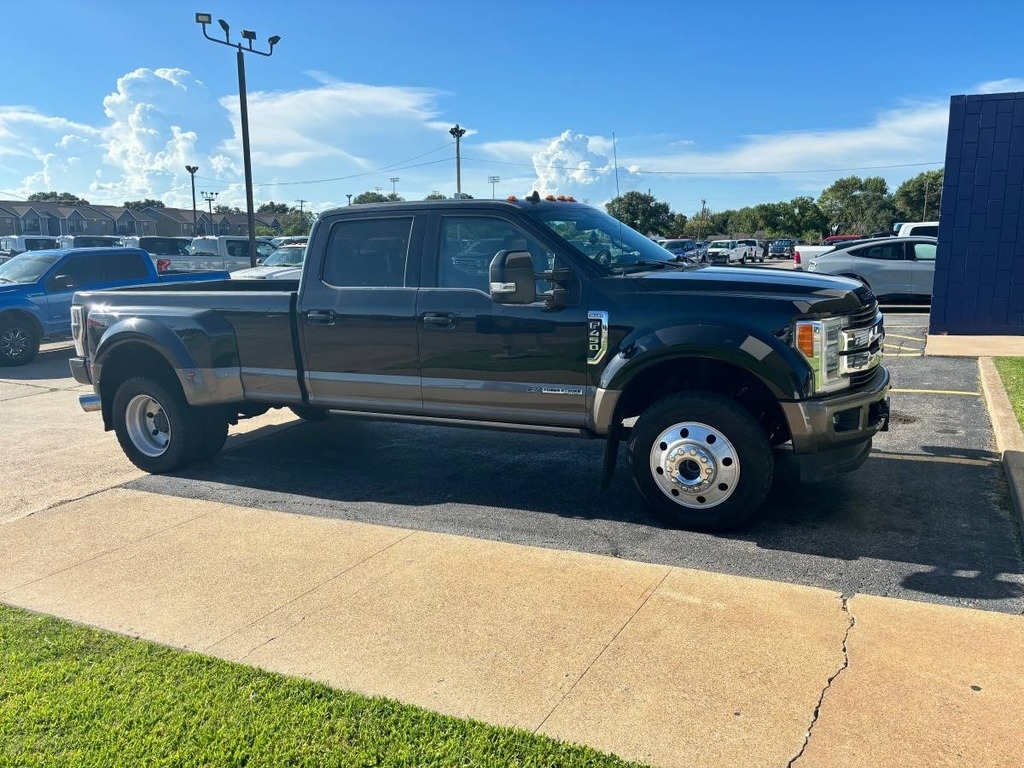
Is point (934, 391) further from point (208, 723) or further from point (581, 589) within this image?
point (208, 723)

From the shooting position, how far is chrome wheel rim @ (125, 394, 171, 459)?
660 centimetres

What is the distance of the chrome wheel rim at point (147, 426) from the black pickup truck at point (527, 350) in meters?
0.02

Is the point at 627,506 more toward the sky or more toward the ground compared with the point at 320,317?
more toward the ground

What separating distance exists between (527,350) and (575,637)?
208 cm

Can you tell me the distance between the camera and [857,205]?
88.1 metres

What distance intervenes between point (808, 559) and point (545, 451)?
9.21ft

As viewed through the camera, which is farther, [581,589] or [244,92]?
[244,92]

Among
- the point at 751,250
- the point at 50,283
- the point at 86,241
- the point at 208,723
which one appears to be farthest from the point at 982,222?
the point at 751,250

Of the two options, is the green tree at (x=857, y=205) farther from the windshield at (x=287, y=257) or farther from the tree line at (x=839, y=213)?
the windshield at (x=287, y=257)

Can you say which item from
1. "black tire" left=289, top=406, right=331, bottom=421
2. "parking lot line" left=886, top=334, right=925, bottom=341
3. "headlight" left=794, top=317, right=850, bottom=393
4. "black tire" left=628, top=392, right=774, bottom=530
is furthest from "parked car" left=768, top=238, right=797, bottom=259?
"black tire" left=628, top=392, right=774, bottom=530

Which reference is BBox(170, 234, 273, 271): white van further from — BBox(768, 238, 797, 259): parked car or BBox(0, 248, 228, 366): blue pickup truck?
BBox(768, 238, 797, 259): parked car

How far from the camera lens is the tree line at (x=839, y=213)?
8106cm

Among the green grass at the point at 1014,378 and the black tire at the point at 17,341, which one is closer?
the green grass at the point at 1014,378

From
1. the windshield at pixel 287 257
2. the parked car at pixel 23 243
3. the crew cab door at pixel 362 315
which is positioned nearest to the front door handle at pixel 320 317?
the crew cab door at pixel 362 315
